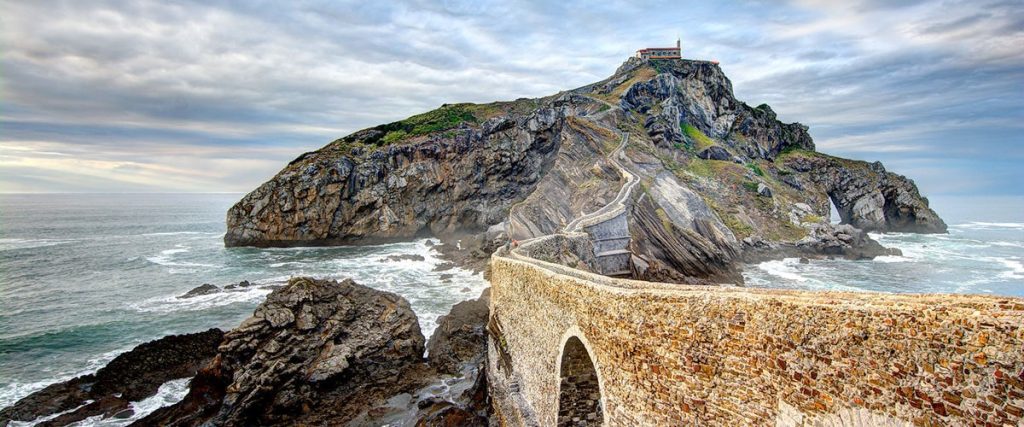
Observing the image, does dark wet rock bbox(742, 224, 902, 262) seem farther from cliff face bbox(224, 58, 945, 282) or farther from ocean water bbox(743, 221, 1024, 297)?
ocean water bbox(743, 221, 1024, 297)

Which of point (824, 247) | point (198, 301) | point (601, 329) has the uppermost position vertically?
point (601, 329)

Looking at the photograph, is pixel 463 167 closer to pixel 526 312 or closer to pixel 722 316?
pixel 526 312

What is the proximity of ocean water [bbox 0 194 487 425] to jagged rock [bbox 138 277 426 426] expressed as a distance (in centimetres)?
205

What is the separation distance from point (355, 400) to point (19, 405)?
36.9 feet

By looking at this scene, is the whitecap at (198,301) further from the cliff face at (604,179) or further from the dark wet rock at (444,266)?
the cliff face at (604,179)

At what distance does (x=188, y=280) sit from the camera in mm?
36750

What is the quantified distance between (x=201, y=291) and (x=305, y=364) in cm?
1995

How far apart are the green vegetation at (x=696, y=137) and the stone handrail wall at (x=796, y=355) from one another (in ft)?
200

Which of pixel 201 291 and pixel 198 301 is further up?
pixel 201 291

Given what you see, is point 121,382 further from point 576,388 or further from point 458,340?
point 576,388

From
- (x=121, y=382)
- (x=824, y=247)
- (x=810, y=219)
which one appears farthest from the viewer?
(x=810, y=219)

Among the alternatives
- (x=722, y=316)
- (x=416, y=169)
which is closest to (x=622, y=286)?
(x=722, y=316)

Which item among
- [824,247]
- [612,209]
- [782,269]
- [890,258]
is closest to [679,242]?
[612,209]

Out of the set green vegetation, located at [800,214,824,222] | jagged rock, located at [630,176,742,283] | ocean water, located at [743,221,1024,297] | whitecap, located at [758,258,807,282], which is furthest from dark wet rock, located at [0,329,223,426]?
green vegetation, located at [800,214,824,222]
